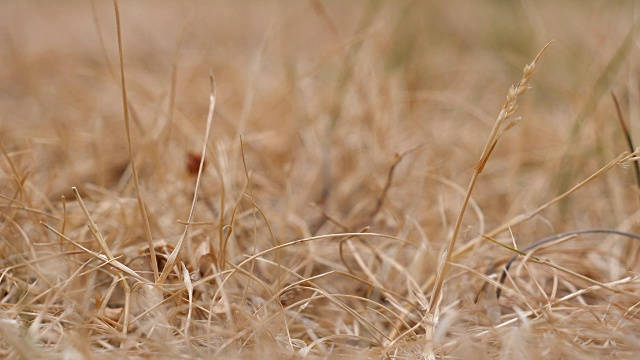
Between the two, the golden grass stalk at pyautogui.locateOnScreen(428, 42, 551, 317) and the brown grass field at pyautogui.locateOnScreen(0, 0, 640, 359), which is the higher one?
the golden grass stalk at pyautogui.locateOnScreen(428, 42, 551, 317)

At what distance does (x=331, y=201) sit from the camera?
1086mm

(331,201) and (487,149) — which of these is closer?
(487,149)

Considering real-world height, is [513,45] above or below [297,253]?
above

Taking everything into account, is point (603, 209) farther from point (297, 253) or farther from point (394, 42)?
point (394, 42)

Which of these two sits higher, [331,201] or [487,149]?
[487,149]

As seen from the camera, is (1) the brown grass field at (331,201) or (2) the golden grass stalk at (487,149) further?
(1) the brown grass field at (331,201)

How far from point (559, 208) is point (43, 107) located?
4.11 ft

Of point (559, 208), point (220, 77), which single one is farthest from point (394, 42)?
point (559, 208)

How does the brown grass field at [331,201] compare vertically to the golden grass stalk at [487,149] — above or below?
below

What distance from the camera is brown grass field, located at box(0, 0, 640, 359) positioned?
0.59 metres

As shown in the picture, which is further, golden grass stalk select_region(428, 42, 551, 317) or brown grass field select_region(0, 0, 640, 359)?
brown grass field select_region(0, 0, 640, 359)

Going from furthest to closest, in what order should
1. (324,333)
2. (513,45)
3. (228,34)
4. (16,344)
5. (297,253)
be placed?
1. (228,34)
2. (513,45)
3. (297,253)
4. (324,333)
5. (16,344)

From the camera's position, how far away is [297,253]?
80cm

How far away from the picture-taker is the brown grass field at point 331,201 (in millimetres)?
586
